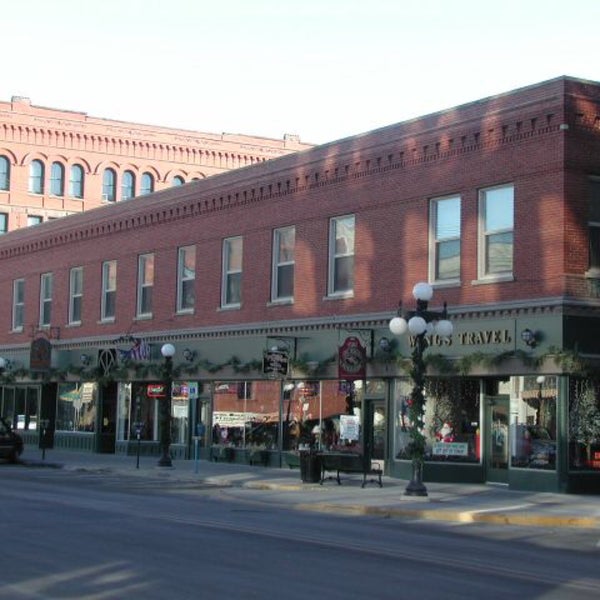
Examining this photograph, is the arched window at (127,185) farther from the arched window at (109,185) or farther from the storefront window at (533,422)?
the storefront window at (533,422)

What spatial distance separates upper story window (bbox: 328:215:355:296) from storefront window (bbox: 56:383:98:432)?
43.0 ft

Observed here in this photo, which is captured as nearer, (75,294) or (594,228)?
(594,228)

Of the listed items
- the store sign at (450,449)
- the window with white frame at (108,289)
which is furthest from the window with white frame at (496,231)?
the window with white frame at (108,289)

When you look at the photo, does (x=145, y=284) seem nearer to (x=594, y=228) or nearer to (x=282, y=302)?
(x=282, y=302)

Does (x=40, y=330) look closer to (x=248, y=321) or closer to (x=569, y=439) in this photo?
(x=248, y=321)

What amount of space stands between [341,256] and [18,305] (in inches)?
809

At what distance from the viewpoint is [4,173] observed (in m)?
70.2

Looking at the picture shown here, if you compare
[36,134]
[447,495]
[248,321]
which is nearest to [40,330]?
[248,321]

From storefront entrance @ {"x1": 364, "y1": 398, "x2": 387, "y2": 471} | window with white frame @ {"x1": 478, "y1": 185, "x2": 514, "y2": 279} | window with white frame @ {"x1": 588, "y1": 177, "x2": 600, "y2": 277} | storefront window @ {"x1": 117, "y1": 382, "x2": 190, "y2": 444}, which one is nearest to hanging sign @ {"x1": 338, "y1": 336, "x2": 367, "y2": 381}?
storefront entrance @ {"x1": 364, "y1": 398, "x2": 387, "y2": 471}

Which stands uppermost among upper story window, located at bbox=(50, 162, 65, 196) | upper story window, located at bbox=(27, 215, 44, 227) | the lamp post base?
upper story window, located at bbox=(50, 162, 65, 196)

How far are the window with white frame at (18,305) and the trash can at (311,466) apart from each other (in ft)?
74.1

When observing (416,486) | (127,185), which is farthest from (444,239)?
(127,185)

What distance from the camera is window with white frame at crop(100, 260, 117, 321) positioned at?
3919 cm

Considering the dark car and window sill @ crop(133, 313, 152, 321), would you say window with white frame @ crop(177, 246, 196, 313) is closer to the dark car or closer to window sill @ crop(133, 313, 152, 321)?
window sill @ crop(133, 313, 152, 321)
